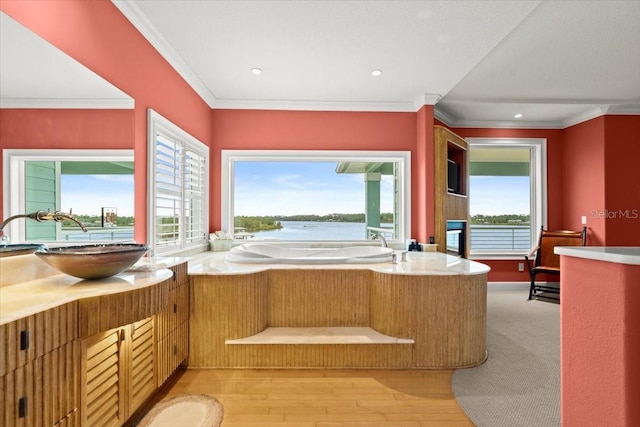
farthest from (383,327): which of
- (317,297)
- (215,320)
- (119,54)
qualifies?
(119,54)

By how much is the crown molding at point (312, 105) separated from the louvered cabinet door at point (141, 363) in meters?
2.84

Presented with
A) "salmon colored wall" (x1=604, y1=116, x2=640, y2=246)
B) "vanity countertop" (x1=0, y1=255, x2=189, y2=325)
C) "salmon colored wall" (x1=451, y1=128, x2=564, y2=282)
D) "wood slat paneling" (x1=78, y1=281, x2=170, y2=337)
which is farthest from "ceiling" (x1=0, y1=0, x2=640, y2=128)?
"wood slat paneling" (x1=78, y1=281, x2=170, y2=337)

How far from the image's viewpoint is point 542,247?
179 inches

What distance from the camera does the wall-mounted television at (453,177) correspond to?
4.12m

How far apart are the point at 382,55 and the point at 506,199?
135 inches

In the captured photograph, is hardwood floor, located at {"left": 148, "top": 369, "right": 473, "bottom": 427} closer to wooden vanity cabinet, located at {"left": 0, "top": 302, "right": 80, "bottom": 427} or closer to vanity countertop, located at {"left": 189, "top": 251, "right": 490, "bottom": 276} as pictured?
vanity countertop, located at {"left": 189, "top": 251, "right": 490, "bottom": 276}

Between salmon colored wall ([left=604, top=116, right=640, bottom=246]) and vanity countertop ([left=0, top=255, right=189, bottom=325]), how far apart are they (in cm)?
525

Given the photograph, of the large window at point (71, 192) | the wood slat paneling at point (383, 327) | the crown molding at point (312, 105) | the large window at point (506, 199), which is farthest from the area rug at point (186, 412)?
the large window at point (506, 199)

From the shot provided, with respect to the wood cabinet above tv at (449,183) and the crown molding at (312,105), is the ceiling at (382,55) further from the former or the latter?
the wood cabinet above tv at (449,183)

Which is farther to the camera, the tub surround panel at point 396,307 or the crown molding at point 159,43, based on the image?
the tub surround panel at point 396,307

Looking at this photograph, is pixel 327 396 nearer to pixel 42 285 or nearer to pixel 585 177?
pixel 42 285

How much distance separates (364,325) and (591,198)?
154 inches

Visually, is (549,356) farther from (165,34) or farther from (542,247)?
(165,34)

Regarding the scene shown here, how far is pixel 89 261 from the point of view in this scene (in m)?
1.46
